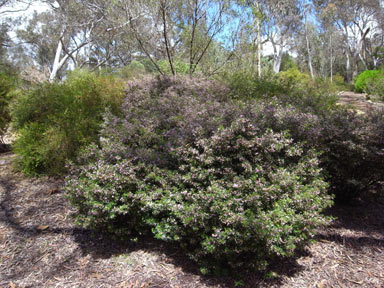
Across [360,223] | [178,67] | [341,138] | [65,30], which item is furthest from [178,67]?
[65,30]

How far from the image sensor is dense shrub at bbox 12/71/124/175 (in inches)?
178

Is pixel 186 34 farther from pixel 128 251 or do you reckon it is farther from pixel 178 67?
pixel 128 251

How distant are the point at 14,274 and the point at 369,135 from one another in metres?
4.16

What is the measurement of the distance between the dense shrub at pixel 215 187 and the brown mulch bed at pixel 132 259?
0.23 meters

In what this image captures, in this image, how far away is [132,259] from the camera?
2.96 m

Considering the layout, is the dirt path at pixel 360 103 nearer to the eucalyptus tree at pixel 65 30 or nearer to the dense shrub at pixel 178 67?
the dense shrub at pixel 178 67

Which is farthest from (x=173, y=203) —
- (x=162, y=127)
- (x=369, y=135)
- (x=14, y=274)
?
(x=369, y=135)

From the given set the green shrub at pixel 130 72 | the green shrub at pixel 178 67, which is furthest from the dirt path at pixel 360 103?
the green shrub at pixel 130 72

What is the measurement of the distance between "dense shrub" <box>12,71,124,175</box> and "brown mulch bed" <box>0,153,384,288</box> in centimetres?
97

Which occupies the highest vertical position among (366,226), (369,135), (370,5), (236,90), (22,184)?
(370,5)

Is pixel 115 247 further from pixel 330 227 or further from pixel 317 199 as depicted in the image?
pixel 330 227

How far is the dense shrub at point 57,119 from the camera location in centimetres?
451

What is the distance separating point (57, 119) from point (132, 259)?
9.54 feet

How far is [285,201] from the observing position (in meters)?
2.65
